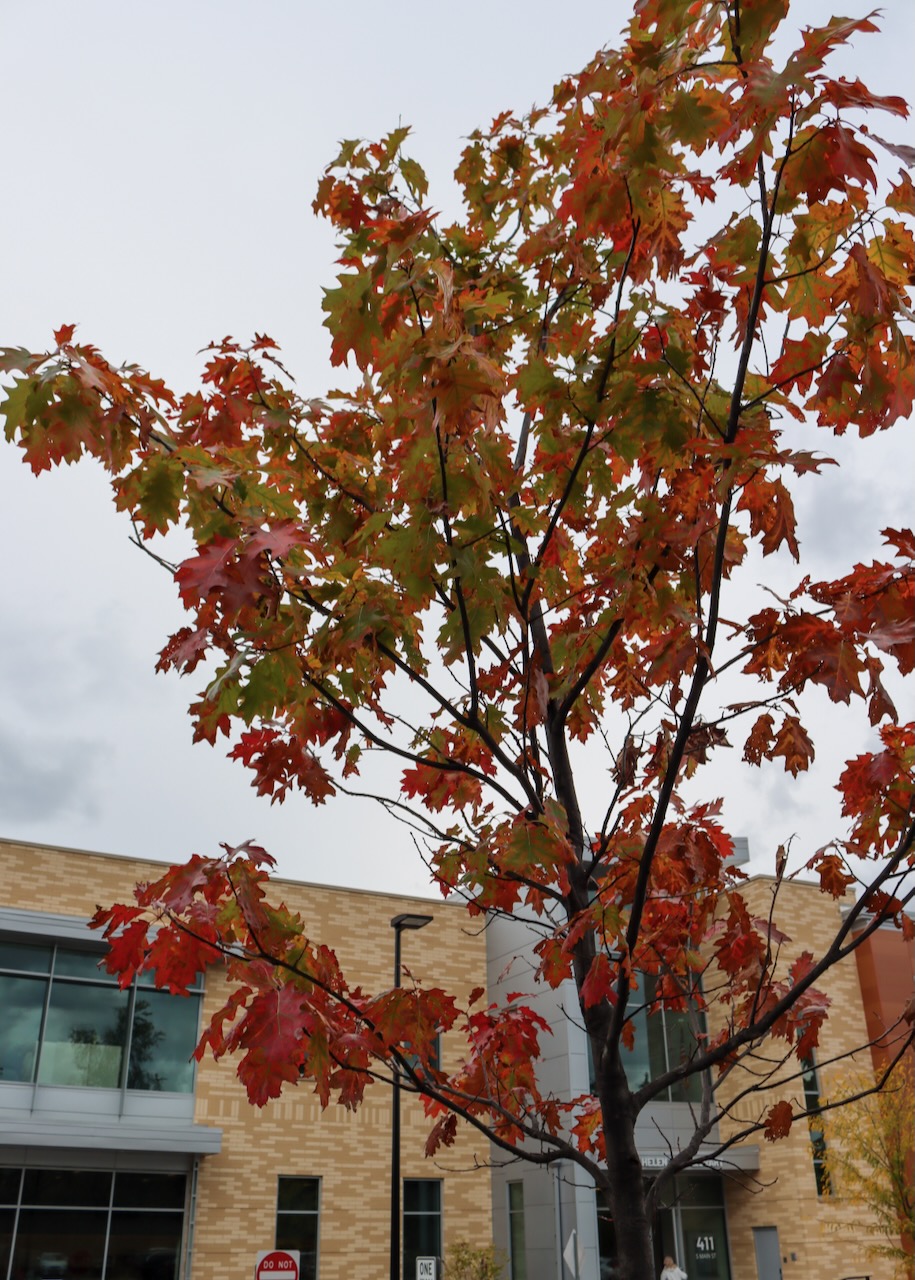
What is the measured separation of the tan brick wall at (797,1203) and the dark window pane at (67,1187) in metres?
11.6

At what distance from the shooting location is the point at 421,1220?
2184 cm

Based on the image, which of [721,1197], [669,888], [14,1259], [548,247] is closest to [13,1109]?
[14,1259]

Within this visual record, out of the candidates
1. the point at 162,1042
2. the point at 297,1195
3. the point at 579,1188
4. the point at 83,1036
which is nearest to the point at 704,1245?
the point at 579,1188

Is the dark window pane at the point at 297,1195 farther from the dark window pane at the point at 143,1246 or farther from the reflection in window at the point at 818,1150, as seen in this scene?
the reflection in window at the point at 818,1150

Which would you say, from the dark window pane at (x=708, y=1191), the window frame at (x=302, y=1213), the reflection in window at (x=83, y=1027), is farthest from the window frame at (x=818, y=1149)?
the reflection in window at (x=83, y=1027)

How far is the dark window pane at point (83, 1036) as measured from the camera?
1923cm

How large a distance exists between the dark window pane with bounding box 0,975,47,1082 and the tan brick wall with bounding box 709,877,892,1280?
1304cm

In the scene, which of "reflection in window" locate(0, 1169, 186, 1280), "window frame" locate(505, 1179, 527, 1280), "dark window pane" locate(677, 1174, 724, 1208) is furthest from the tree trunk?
"dark window pane" locate(677, 1174, 724, 1208)

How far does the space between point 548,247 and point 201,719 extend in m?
2.19

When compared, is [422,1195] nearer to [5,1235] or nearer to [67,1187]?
[67,1187]

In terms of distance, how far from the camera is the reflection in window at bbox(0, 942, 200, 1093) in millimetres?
19094

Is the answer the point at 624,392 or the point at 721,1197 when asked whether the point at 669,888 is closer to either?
the point at 624,392

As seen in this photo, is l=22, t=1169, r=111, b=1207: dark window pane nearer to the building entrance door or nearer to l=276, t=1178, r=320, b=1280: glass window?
l=276, t=1178, r=320, b=1280: glass window

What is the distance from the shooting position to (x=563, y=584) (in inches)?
199
